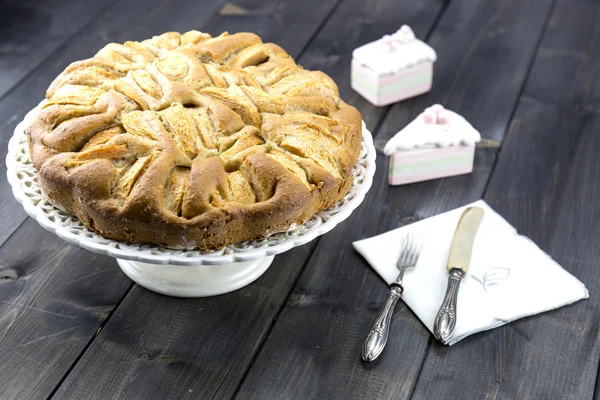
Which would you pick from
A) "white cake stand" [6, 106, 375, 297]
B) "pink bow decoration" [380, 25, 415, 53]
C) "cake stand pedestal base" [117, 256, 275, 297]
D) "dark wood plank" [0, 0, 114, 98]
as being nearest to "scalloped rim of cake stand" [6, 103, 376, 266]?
"white cake stand" [6, 106, 375, 297]

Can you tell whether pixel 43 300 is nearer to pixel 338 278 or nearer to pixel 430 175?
pixel 338 278

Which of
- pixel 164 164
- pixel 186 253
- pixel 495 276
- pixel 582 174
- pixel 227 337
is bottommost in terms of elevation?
pixel 582 174

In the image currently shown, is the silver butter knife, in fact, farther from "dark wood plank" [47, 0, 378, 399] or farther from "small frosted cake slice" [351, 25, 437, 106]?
"small frosted cake slice" [351, 25, 437, 106]

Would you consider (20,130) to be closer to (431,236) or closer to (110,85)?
(110,85)

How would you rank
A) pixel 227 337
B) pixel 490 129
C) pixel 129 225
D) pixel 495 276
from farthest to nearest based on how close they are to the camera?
1. pixel 490 129
2. pixel 495 276
3. pixel 227 337
4. pixel 129 225

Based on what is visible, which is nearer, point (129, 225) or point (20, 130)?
point (129, 225)

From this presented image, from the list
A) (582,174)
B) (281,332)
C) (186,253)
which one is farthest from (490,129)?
(186,253)

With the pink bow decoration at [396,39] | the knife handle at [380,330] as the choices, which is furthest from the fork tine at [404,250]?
the pink bow decoration at [396,39]
